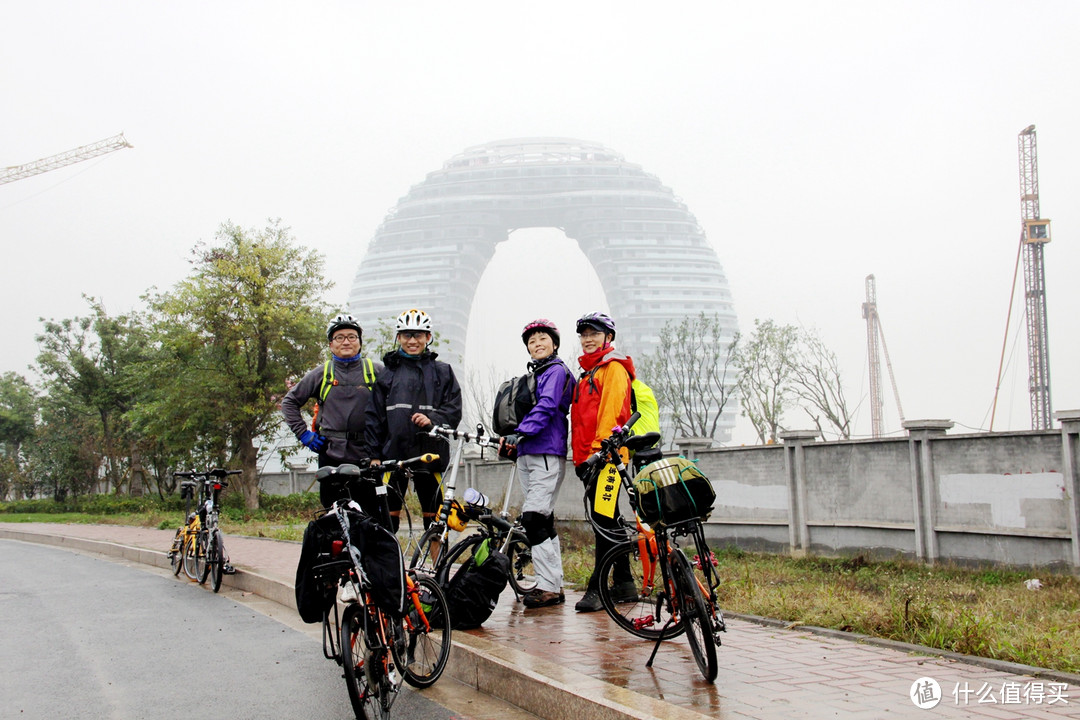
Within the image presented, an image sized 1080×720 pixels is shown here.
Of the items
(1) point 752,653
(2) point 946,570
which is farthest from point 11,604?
(2) point 946,570

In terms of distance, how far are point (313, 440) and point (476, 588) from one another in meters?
2.02

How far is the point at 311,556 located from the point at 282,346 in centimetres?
2772

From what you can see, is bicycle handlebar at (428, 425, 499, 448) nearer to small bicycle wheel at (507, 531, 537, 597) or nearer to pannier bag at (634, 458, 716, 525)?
small bicycle wheel at (507, 531, 537, 597)

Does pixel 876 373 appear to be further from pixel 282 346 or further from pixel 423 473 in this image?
pixel 423 473

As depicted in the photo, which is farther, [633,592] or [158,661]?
[158,661]

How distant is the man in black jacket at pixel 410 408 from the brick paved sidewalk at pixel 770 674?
3.54 ft

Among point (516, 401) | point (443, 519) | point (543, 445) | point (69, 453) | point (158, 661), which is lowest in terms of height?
point (158, 661)

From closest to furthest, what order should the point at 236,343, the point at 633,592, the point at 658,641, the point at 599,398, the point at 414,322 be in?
1. the point at 658,641
2. the point at 633,592
3. the point at 599,398
4. the point at 414,322
5. the point at 236,343

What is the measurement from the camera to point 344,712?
514 centimetres

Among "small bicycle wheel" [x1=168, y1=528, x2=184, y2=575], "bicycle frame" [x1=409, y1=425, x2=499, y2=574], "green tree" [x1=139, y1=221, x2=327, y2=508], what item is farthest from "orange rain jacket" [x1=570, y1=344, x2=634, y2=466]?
"green tree" [x1=139, y1=221, x2=327, y2=508]

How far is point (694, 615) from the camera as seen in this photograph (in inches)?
196

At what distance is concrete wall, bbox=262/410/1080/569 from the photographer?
36.2 ft

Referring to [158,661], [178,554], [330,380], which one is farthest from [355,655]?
[178,554]

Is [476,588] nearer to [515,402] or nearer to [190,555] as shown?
[515,402]
